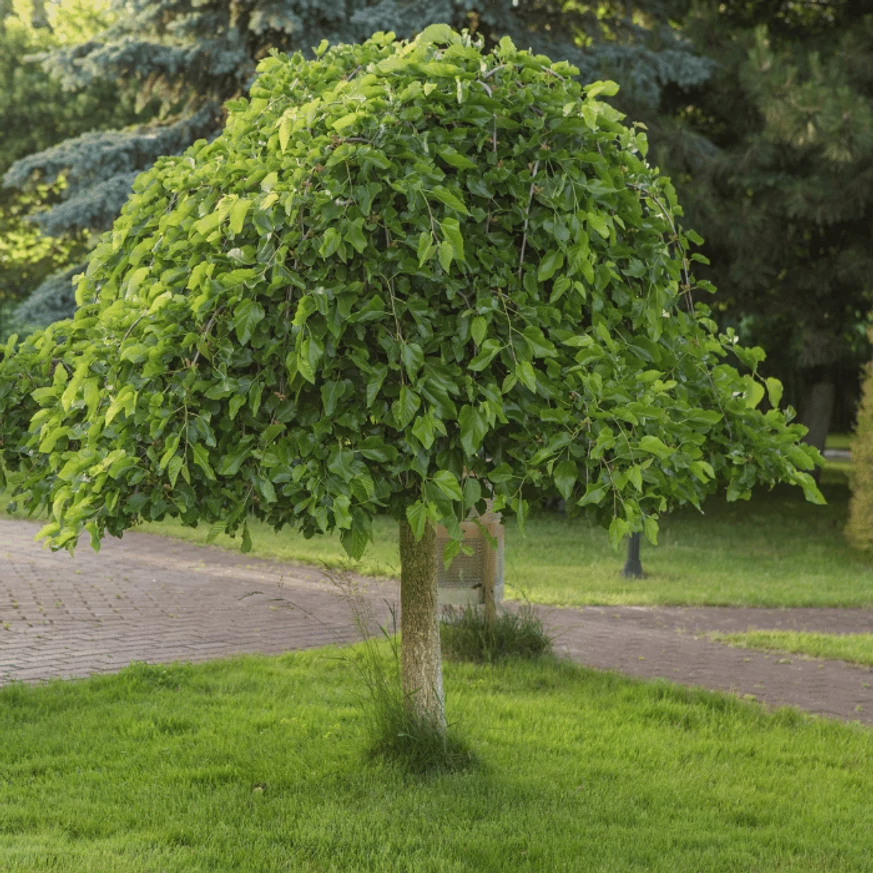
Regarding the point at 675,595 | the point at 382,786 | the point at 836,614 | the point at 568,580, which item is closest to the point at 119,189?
the point at 568,580

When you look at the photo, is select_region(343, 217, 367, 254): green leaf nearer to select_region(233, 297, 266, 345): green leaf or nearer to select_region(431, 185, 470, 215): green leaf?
select_region(431, 185, 470, 215): green leaf

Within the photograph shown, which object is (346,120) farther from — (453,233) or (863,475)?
(863,475)

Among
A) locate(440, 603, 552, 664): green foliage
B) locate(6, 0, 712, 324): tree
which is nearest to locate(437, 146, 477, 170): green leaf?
locate(440, 603, 552, 664): green foliage

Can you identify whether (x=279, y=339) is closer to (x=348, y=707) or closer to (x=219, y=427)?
(x=219, y=427)

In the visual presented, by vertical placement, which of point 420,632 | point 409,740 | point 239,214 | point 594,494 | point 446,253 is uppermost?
point 239,214

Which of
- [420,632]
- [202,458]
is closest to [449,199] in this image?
[202,458]

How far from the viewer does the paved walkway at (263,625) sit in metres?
7.32

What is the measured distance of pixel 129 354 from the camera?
365 centimetres

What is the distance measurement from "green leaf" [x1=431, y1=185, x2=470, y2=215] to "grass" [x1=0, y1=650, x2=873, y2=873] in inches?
87.3

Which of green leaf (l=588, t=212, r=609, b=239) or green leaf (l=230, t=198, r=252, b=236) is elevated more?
green leaf (l=588, t=212, r=609, b=239)

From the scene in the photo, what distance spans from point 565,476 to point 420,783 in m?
1.88

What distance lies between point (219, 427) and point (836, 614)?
7.66 m

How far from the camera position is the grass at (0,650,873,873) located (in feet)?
13.9

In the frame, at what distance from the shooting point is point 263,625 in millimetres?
8680
